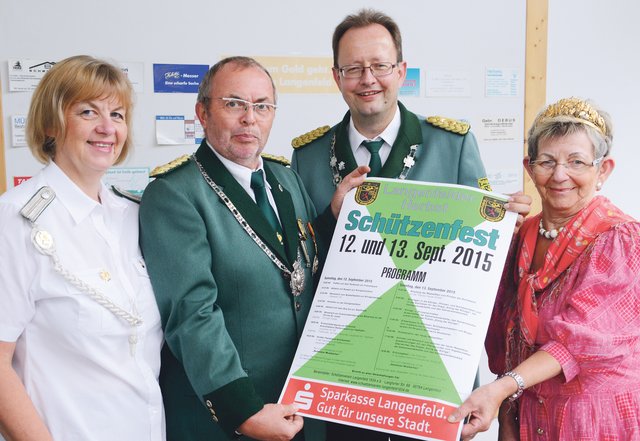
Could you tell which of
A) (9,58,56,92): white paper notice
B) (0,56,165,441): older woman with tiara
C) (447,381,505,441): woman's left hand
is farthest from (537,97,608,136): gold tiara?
(9,58,56,92): white paper notice

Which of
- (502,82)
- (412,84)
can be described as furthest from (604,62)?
(412,84)

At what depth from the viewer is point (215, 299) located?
1.60m

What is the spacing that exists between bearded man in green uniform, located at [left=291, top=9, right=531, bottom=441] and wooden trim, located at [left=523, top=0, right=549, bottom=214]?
2.02m

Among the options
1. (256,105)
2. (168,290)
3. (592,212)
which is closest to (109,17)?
(256,105)

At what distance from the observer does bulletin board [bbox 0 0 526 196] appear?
Answer: 336 cm

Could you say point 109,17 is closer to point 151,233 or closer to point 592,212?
point 151,233

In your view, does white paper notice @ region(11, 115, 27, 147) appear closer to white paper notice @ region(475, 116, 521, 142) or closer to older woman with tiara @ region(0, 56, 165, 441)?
older woman with tiara @ region(0, 56, 165, 441)

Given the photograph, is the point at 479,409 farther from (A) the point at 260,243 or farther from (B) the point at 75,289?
(B) the point at 75,289

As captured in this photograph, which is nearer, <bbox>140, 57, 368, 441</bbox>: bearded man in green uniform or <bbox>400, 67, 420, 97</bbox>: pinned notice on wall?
<bbox>140, 57, 368, 441</bbox>: bearded man in green uniform

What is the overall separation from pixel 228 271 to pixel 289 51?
2225mm

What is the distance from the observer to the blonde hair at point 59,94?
1525 millimetres

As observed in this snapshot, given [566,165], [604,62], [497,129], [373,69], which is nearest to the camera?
[566,165]

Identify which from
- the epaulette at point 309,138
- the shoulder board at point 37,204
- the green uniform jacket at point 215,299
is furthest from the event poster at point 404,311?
the shoulder board at point 37,204

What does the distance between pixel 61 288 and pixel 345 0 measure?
270 centimetres
